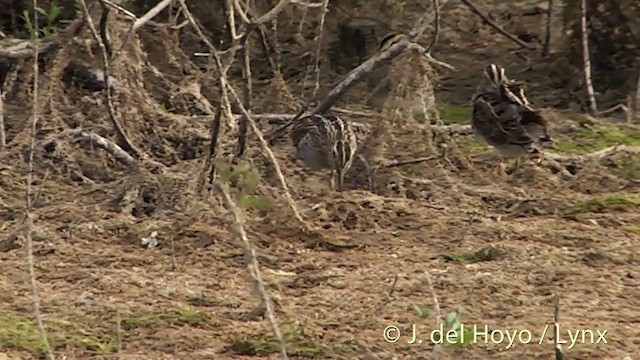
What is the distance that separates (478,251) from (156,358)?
228 cm

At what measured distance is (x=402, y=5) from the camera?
1221 centimetres

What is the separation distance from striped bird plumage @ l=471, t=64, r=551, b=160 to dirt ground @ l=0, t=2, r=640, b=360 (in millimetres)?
190

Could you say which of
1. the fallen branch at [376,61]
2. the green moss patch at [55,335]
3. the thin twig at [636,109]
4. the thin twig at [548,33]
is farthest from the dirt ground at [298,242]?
the thin twig at [548,33]

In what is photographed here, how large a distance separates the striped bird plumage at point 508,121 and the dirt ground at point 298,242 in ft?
0.62

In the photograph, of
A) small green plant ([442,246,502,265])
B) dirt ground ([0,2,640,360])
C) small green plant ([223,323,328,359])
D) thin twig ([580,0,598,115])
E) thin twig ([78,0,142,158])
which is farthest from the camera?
thin twig ([580,0,598,115])

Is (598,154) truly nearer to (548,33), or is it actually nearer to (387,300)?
(548,33)

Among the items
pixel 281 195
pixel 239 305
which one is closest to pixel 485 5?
pixel 281 195

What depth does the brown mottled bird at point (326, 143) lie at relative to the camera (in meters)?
8.62

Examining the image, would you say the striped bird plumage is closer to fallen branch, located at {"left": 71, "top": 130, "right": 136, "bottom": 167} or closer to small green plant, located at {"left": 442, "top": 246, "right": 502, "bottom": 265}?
small green plant, located at {"left": 442, "top": 246, "right": 502, "bottom": 265}

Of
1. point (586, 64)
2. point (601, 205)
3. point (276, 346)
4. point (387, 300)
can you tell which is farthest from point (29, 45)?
point (276, 346)

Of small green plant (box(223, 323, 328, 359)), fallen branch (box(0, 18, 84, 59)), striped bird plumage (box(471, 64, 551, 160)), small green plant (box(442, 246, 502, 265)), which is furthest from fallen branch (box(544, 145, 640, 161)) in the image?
small green plant (box(223, 323, 328, 359))

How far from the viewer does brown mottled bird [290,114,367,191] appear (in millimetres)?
8625

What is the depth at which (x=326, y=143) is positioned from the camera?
8.58 metres

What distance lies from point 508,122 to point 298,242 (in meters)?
2.69
